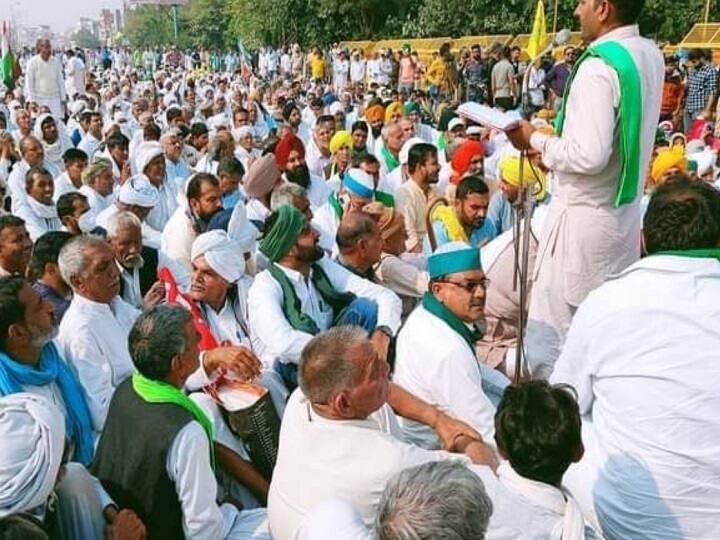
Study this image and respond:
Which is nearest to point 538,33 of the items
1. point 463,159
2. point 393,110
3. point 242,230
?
point 393,110

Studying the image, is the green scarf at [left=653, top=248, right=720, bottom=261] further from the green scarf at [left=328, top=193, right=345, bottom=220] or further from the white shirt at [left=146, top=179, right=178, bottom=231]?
the white shirt at [left=146, top=179, right=178, bottom=231]

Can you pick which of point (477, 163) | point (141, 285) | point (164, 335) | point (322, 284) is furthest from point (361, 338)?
→ point (477, 163)

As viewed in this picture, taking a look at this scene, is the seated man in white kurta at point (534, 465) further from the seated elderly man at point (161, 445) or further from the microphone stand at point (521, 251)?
the microphone stand at point (521, 251)

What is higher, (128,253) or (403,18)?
(403,18)

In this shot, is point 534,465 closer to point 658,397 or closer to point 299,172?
point 658,397

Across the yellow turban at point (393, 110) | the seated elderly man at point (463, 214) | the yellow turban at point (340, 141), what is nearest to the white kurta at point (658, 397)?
the seated elderly man at point (463, 214)

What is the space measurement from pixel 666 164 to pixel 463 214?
7.00ft

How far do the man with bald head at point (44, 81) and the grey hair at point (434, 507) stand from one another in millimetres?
12308

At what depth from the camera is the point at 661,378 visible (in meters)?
2.31

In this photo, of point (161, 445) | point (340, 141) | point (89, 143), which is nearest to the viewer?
point (161, 445)

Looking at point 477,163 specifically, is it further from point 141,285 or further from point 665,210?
point 665,210

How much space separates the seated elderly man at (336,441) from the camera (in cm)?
212

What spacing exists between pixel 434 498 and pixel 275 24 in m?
34.8

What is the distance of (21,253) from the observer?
165 inches
